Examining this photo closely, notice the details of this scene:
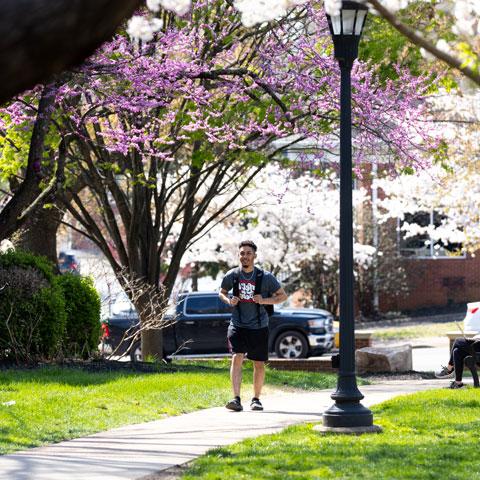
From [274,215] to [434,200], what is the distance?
7.05m

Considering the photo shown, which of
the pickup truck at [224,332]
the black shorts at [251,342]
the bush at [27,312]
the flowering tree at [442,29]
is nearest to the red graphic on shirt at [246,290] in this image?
the black shorts at [251,342]

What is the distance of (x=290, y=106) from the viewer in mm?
15281

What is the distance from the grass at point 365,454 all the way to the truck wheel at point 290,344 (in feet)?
44.3

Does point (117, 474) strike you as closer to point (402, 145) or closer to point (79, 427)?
point (79, 427)

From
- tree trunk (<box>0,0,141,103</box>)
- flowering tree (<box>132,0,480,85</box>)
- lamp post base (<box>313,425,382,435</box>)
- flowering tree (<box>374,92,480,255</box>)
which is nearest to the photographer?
tree trunk (<box>0,0,141,103</box>)

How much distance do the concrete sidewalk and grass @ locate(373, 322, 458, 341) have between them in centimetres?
2061

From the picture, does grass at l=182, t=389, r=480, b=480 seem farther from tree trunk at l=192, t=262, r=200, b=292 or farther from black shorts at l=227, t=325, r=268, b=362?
tree trunk at l=192, t=262, r=200, b=292

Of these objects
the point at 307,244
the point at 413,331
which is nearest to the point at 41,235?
the point at 413,331

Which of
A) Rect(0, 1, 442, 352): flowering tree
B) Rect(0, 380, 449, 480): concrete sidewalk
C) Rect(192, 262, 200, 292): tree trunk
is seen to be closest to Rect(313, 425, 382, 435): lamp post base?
Rect(0, 380, 449, 480): concrete sidewalk

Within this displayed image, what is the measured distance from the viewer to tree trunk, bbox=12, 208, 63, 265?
2108 centimetres

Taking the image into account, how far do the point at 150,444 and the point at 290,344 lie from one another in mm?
15262

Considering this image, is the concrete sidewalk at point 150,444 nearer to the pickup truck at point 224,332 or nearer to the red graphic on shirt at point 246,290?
the red graphic on shirt at point 246,290

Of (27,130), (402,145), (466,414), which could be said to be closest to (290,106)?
(402,145)

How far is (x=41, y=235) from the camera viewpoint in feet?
70.0
